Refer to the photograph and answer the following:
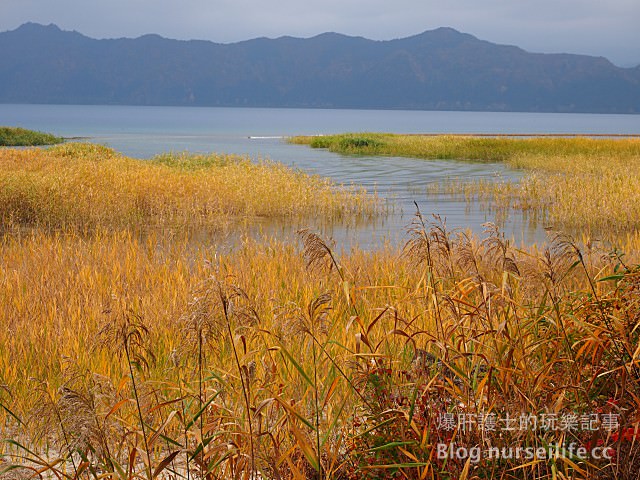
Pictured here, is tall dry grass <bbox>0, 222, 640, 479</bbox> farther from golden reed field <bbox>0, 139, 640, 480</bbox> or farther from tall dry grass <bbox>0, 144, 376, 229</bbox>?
tall dry grass <bbox>0, 144, 376, 229</bbox>

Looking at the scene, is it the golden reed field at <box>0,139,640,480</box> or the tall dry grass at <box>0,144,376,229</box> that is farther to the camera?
the tall dry grass at <box>0,144,376,229</box>

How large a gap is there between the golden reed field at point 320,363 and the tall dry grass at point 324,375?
0.08ft

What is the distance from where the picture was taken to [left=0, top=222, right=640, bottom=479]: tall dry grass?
2867mm

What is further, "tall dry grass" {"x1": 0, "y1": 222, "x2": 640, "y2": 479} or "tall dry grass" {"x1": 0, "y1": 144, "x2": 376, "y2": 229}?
"tall dry grass" {"x1": 0, "y1": 144, "x2": 376, "y2": 229}

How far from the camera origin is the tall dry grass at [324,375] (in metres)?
2.87

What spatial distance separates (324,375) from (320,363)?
21.9 inches

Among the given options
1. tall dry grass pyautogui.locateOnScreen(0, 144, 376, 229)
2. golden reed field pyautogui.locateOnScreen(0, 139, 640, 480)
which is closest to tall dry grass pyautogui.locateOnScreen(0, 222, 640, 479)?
golden reed field pyautogui.locateOnScreen(0, 139, 640, 480)

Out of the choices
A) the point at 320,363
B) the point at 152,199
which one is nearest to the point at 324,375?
the point at 320,363

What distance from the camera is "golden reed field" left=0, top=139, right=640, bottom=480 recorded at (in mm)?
2943

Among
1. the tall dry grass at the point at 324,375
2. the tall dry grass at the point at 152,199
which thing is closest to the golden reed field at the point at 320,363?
the tall dry grass at the point at 324,375

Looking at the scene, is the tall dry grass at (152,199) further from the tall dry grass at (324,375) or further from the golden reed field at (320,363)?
the tall dry grass at (324,375)

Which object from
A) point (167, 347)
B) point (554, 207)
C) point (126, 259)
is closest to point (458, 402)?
point (167, 347)

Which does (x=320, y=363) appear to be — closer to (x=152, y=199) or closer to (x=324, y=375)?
(x=324, y=375)

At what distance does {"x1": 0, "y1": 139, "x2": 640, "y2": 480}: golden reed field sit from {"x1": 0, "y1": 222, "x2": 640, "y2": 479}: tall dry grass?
0.03 meters
